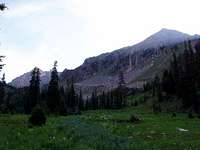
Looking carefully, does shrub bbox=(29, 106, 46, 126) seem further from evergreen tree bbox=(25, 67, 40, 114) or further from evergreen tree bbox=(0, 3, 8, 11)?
evergreen tree bbox=(25, 67, 40, 114)

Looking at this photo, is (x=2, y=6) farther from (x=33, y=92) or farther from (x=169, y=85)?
(x=169, y=85)

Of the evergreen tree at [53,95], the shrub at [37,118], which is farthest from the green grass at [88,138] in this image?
the evergreen tree at [53,95]

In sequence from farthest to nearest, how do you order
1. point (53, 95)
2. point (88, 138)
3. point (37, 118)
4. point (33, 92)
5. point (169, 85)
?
point (169, 85), point (33, 92), point (53, 95), point (37, 118), point (88, 138)

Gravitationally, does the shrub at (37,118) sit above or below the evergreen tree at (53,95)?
below

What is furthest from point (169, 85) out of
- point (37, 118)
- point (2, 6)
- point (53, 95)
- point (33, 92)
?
point (2, 6)

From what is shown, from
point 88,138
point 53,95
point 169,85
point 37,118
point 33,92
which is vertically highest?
point 169,85

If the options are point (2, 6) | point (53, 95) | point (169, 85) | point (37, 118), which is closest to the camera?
point (2, 6)

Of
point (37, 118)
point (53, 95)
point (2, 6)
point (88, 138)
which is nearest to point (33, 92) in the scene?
point (53, 95)

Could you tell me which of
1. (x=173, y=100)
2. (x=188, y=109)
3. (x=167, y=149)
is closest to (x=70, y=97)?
(x=173, y=100)

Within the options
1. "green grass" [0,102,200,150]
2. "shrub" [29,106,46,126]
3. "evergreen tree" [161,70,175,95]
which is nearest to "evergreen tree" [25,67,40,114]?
"evergreen tree" [161,70,175,95]

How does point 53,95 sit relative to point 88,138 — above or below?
above

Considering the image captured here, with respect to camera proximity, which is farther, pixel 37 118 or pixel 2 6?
pixel 37 118

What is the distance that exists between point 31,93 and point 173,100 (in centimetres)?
4395

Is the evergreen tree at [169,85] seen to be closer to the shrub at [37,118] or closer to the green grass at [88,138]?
the shrub at [37,118]
